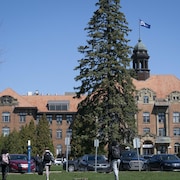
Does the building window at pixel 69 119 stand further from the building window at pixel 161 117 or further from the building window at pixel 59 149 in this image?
the building window at pixel 161 117

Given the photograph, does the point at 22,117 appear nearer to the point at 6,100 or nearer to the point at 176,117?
the point at 6,100

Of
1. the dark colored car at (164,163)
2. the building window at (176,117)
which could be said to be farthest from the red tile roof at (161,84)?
the dark colored car at (164,163)

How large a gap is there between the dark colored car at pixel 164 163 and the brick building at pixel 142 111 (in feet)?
136

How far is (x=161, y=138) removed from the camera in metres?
76.4

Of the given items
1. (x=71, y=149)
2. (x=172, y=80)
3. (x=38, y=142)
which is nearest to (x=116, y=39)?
(x=71, y=149)

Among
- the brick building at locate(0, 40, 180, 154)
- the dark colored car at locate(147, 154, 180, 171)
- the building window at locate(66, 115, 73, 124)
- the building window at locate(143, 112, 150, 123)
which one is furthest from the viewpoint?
the building window at locate(66, 115, 73, 124)

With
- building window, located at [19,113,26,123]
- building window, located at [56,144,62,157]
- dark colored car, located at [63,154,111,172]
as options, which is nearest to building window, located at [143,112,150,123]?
building window, located at [56,144,62,157]

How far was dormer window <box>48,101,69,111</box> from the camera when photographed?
83.8 meters

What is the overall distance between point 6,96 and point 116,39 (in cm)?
4044

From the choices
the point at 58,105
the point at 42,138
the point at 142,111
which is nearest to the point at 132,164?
the point at 42,138

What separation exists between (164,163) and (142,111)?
155ft

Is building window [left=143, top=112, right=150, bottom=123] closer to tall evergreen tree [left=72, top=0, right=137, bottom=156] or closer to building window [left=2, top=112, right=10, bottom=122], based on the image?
building window [left=2, top=112, right=10, bottom=122]

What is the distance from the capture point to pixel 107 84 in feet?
146

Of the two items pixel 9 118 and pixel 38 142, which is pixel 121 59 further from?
pixel 9 118
